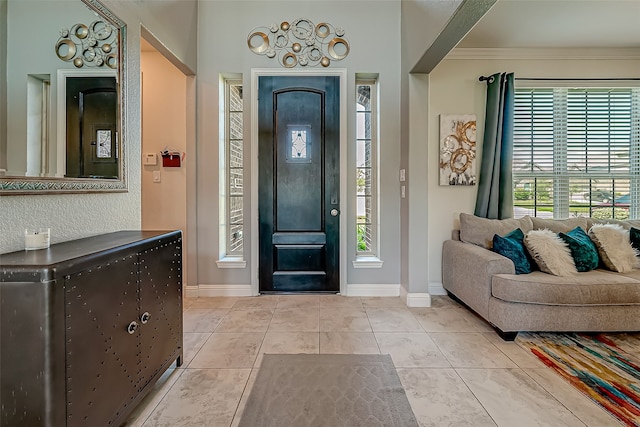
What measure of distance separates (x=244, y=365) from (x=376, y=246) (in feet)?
6.52

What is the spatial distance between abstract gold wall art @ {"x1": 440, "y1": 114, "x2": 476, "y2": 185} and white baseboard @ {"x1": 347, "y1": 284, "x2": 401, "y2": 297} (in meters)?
1.34

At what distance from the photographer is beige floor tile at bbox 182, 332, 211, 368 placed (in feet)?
6.97

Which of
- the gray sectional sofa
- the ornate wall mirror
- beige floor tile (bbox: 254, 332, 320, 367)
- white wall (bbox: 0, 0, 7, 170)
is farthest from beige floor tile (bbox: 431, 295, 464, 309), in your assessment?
white wall (bbox: 0, 0, 7, 170)

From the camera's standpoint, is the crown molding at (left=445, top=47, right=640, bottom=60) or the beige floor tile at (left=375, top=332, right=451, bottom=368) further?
the crown molding at (left=445, top=47, right=640, bottom=60)

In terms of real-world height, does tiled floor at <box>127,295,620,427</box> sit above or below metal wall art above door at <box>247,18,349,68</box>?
below

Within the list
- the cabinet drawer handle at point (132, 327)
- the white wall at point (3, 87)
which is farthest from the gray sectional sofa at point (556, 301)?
the white wall at point (3, 87)

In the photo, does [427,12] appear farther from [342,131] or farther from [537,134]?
[537,134]

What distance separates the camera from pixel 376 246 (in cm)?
354

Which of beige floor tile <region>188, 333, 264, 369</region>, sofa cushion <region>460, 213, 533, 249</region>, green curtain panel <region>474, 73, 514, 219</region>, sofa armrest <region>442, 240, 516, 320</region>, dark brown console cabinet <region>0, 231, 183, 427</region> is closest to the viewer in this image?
dark brown console cabinet <region>0, 231, 183, 427</region>

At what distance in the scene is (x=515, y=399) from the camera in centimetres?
171

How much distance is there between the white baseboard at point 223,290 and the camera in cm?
343

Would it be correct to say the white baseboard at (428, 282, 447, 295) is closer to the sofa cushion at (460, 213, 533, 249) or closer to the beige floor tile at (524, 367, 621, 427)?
the sofa cushion at (460, 213, 533, 249)

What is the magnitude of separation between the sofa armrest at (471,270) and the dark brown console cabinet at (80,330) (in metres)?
2.39

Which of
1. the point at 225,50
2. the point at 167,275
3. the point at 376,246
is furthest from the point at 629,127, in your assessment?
the point at 167,275
